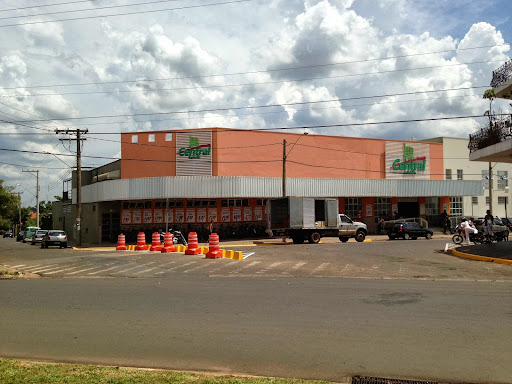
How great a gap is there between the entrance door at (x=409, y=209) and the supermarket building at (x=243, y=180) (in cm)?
10

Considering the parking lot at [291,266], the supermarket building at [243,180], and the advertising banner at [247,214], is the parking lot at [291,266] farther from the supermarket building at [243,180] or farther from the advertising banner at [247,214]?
the advertising banner at [247,214]

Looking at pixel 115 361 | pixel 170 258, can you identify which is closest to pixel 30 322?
pixel 115 361

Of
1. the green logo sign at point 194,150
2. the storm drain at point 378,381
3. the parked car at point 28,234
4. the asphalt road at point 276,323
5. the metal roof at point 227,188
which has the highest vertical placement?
the green logo sign at point 194,150

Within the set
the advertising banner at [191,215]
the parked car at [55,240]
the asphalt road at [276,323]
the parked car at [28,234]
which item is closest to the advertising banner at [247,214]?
the advertising banner at [191,215]

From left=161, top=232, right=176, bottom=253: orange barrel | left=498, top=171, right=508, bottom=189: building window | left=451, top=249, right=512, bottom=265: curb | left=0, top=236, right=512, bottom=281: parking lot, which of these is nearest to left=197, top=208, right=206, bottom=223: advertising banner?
left=161, top=232, right=176, bottom=253: orange barrel

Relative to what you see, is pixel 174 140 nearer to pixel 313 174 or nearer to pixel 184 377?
pixel 313 174

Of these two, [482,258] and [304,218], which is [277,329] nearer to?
[482,258]

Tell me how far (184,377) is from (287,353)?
170 centimetres

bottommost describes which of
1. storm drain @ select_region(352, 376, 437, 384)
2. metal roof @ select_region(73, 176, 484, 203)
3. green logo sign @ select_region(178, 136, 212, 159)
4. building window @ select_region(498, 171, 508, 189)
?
storm drain @ select_region(352, 376, 437, 384)

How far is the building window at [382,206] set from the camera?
151 feet

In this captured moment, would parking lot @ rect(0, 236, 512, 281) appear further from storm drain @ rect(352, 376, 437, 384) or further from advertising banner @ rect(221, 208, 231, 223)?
advertising banner @ rect(221, 208, 231, 223)

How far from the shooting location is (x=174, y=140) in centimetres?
3850

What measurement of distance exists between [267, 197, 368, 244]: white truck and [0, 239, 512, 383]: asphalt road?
15.2 metres

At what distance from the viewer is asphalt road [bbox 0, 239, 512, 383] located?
20.6ft
